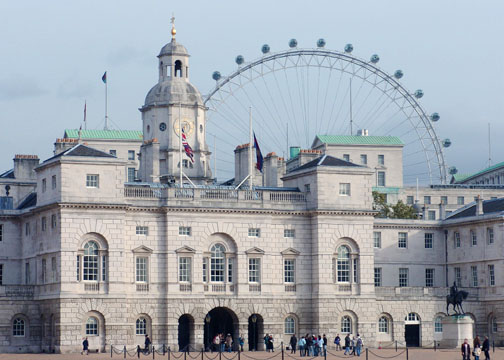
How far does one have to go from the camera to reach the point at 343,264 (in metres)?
108

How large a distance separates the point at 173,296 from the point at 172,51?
84.6 feet

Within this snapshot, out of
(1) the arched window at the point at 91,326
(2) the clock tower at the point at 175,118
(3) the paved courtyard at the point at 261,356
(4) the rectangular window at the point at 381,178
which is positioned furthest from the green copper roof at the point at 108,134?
(3) the paved courtyard at the point at 261,356

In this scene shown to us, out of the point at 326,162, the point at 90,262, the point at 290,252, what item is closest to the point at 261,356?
the point at 290,252

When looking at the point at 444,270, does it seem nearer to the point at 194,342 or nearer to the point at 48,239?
the point at 194,342

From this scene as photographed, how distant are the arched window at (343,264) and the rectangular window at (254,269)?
20.5 feet

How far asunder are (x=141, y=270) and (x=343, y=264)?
15.9 m

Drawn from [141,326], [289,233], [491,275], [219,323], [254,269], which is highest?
[289,233]

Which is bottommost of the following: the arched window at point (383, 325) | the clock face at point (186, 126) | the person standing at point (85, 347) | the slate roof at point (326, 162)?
the person standing at point (85, 347)

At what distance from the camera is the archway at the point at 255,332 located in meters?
106

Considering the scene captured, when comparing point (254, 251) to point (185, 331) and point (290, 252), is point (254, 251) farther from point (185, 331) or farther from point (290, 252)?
point (185, 331)

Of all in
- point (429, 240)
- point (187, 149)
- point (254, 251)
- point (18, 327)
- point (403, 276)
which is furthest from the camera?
point (429, 240)

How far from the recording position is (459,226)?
391 feet

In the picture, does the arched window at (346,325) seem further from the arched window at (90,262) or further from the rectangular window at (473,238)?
the arched window at (90,262)

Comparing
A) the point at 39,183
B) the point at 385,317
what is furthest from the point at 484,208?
the point at 39,183
